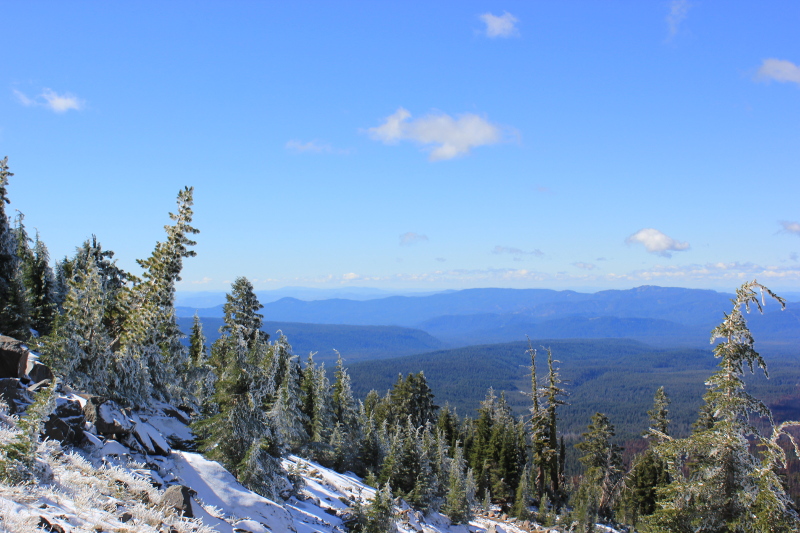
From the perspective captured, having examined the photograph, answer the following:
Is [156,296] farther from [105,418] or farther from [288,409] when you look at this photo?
[288,409]

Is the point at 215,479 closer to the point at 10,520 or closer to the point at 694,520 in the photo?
the point at 10,520

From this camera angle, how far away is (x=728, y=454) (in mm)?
13281

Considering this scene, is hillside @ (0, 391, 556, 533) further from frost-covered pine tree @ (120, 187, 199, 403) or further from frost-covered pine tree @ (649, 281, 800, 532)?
frost-covered pine tree @ (649, 281, 800, 532)

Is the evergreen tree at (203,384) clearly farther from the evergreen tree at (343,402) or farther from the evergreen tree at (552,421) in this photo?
the evergreen tree at (552,421)

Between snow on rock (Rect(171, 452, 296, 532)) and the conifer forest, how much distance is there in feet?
6.74

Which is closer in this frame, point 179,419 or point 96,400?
point 96,400

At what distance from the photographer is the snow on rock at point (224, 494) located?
44.8 ft

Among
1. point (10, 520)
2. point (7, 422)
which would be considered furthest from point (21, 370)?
point (10, 520)

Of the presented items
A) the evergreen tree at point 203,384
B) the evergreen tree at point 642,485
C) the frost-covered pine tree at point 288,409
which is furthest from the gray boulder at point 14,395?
the evergreen tree at point 642,485

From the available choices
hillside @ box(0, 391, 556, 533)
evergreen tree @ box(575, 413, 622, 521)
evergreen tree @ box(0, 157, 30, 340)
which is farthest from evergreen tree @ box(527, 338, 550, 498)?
evergreen tree @ box(0, 157, 30, 340)

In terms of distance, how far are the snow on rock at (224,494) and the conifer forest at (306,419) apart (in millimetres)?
2055

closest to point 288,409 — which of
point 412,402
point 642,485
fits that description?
point 412,402

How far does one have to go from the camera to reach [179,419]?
22.8 meters

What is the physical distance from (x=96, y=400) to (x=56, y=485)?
5.80m
